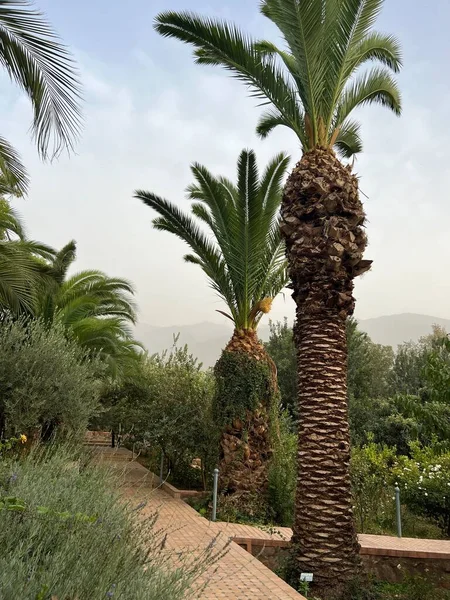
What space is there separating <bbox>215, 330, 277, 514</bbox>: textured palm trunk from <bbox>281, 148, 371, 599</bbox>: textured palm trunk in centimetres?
375

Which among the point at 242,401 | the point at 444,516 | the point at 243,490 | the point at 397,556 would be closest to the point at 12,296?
the point at 242,401

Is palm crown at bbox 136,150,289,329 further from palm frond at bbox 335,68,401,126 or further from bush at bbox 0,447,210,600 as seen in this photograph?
bush at bbox 0,447,210,600

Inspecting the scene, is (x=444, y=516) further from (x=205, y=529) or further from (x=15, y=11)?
(x=15, y=11)

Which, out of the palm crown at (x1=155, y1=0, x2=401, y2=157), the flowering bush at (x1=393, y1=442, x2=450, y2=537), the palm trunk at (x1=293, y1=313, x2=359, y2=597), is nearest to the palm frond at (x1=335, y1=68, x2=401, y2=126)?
the palm crown at (x1=155, y1=0, x2=401, y2=157)

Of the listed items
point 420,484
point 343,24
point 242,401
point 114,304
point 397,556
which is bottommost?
point 397,556

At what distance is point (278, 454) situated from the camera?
11.7m

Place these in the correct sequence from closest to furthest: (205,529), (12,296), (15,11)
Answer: (15,11) → (205,529) → (12,296)

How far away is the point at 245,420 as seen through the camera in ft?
37.7

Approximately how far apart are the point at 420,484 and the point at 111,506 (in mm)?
9985

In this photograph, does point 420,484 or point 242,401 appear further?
point 420,484

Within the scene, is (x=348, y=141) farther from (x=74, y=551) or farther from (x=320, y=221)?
(x=74, y=551)

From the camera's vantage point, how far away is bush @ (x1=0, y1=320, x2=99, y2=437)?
10.5 meters

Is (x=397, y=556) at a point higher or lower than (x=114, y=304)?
lower

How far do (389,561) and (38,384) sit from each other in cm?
702
